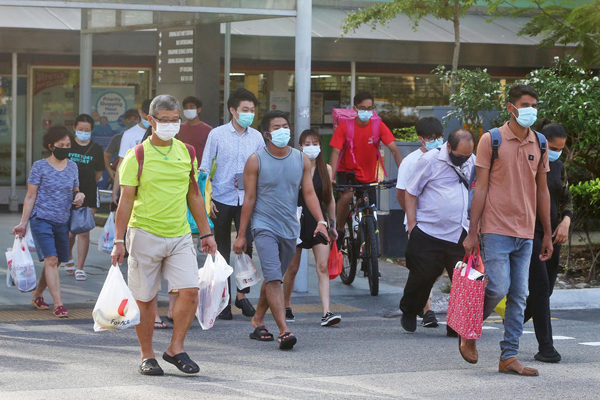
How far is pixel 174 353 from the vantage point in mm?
6609

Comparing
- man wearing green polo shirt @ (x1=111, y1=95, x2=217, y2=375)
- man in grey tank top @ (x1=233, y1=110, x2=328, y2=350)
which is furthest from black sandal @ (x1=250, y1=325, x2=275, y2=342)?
man wearing green polo shirt @ (x1=111, y1=95, x2=217, y2=375)

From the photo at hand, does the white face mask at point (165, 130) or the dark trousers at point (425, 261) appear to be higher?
the white face mask at point (165, 130)

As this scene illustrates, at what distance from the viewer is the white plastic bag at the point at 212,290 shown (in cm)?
702

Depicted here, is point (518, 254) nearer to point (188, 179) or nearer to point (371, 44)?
point (188, 179)

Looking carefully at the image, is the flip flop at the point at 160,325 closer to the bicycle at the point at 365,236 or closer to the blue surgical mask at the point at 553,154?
the bicycle at the point at 365,236

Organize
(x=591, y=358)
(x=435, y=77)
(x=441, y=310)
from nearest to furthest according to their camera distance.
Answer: (x=591, y=358) → (x=441, y=310) → (x=435, y=77)

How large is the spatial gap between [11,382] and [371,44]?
13096 mm

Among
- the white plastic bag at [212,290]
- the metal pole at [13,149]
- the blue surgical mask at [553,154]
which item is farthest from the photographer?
the metal pole at [13,149]

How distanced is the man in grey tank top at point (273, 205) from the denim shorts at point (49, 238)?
6.52ft

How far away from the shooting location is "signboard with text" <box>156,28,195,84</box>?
13703 mm

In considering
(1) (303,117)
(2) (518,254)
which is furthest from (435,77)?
(2) (518,254)

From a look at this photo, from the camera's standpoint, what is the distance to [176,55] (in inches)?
549

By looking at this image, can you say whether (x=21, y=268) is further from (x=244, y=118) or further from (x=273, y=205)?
(x=273, y=205)

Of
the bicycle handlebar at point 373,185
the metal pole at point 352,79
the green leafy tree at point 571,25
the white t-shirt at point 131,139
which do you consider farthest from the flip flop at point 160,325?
the metal pole at point 352,79
